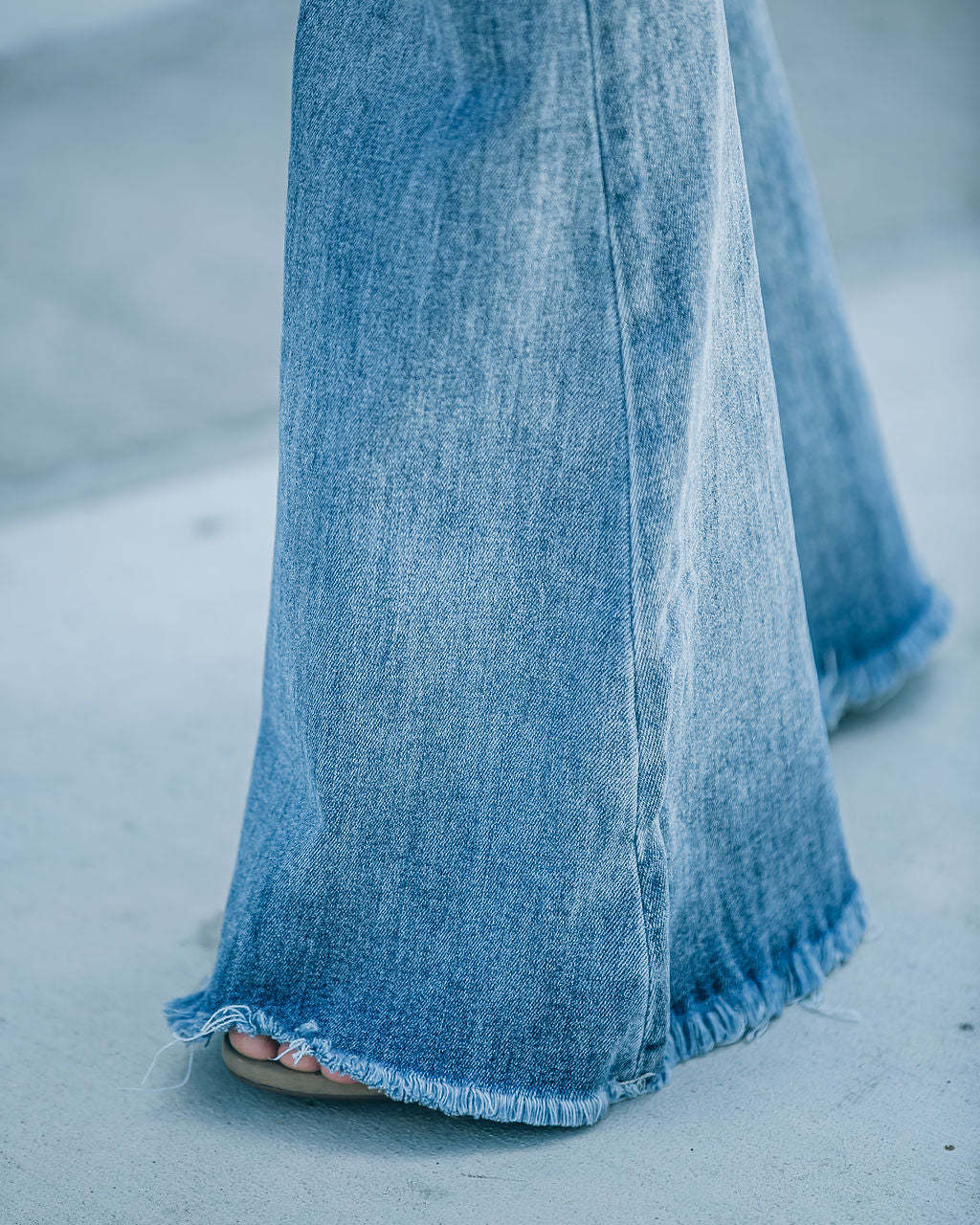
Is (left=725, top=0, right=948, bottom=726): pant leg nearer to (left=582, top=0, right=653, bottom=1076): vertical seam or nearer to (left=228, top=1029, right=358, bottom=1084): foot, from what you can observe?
(left=582, top=0, right=653, bottom=1076): vertical seam

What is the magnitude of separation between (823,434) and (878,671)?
0.26 m

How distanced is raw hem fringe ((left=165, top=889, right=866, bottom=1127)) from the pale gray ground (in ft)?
0.06

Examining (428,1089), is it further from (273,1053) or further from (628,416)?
(628,416)

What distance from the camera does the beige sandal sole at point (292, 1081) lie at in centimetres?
81

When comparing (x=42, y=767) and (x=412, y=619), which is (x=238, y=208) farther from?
(x=412, y=619)

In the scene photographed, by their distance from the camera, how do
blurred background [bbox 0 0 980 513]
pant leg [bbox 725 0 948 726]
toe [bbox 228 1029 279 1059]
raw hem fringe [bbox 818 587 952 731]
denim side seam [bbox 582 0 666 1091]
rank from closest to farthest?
1. denim side seam [bbox 582 0 666 1091]
2. toe [bbox 228 1029 279 1059]
3. pant leg [bbox 725 0 948 726]
4. raw hem fringe [bbox 818 587 952 731]
5. blurred background [bbox 0 0 980 513]

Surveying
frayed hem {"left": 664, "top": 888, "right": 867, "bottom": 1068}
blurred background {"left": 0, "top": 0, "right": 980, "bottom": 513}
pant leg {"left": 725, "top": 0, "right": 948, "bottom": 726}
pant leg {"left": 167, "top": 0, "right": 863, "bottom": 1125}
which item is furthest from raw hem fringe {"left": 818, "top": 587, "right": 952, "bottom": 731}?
blurred background {"left": 0, "top": 0, "right": 980, "bottom": 513}

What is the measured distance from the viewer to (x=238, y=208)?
3207 mm

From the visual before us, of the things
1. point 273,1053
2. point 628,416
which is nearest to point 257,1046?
point 273,1053

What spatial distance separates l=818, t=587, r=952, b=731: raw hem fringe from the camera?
1.28 metres

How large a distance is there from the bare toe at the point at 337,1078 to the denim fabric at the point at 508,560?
16 mm

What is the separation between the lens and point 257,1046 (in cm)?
82

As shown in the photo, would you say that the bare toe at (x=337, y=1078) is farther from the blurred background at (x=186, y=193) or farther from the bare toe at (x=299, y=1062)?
the blurred background at (x=186, y=193)

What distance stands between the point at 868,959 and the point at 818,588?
42 centimetres
